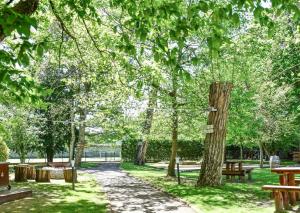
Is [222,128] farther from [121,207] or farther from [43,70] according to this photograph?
[43,70]

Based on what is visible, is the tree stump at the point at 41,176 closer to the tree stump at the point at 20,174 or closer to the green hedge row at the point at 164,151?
the tree stump at the point at 20,174

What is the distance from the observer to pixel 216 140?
52.7 feet

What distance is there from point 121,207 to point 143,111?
43.0 ft

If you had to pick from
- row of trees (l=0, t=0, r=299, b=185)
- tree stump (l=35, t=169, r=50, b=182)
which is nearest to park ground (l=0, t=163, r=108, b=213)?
row of trees (l=0, t=0, r=299, b=185)

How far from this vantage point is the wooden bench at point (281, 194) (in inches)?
362

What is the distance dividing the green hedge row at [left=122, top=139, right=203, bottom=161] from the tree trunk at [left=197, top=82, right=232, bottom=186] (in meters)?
28.5

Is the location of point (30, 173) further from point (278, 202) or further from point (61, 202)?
point (278, 202)

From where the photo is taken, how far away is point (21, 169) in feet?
→ 64.3

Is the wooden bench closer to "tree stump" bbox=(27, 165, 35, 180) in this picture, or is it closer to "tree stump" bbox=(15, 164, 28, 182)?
"tree stump" bbox=(15, 164, 28, 182)

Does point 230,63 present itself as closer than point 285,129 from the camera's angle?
Yes

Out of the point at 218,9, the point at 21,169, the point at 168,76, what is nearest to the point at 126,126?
the point at 168,76

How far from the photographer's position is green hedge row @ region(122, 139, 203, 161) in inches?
1779

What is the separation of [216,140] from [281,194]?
621 centimetres

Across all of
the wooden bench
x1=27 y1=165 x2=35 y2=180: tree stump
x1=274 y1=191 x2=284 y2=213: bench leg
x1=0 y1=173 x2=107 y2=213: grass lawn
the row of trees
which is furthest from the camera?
x1=27 y1=165 x2=35 y2=180: tree stump
